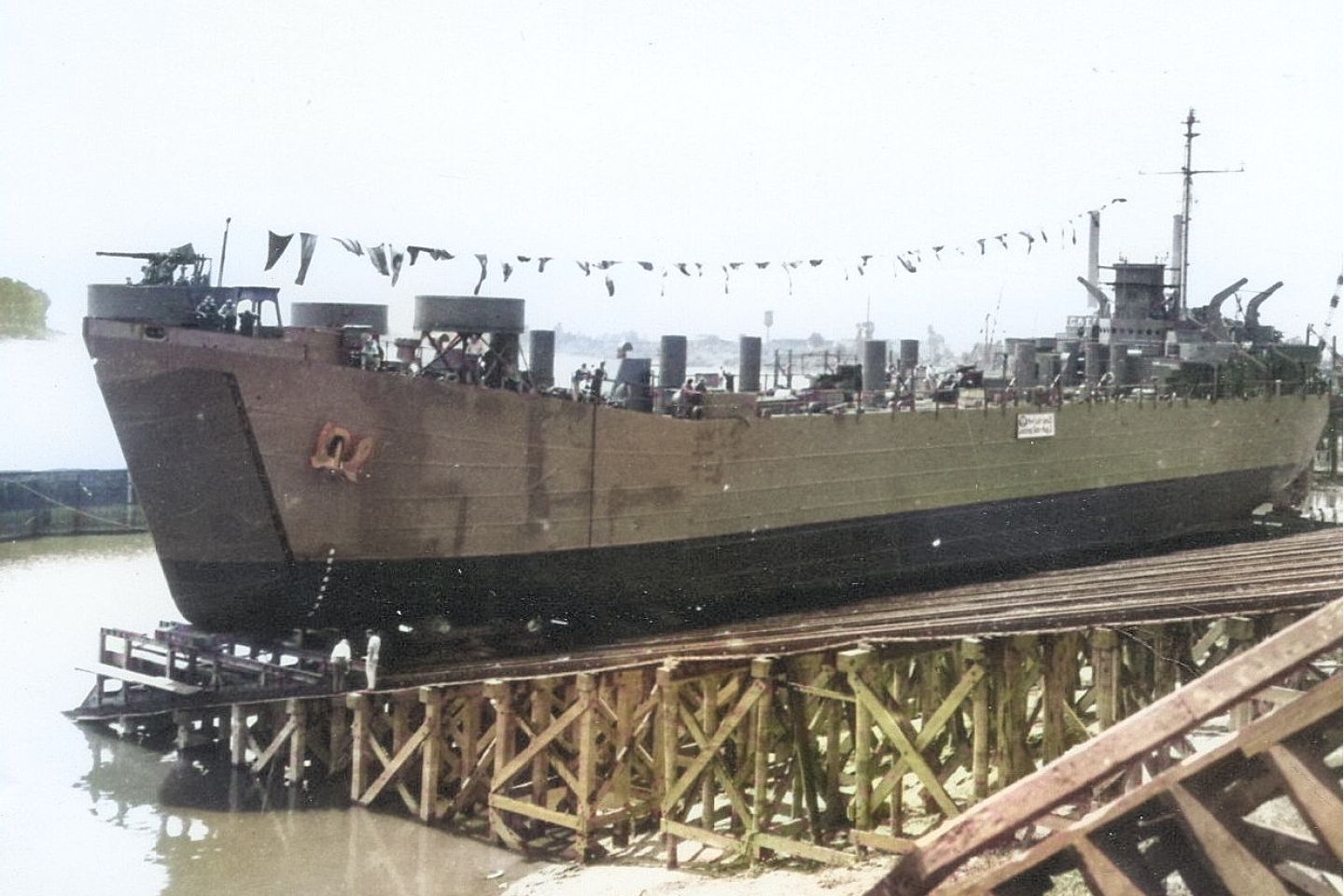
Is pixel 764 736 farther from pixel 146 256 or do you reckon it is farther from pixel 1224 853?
pixel 146 256

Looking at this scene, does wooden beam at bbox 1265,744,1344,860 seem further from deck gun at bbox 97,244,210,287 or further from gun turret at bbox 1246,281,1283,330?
gun turret at bbox 1246,281,1283,330

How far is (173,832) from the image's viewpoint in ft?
39.3

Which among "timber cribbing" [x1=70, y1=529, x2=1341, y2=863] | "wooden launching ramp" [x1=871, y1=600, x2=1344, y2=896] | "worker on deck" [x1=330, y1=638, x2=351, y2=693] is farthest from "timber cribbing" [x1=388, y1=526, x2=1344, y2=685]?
"wooden launching ramp" [x1=871, y1=600, x2=1344, y2=896]

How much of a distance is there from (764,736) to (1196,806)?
4988 mm

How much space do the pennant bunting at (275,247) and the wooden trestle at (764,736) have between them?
4564 millimetres

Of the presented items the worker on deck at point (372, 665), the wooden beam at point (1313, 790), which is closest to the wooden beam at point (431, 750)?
the worker on deck at point (372, 665)

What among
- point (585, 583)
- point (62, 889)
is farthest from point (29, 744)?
point (585, 583)

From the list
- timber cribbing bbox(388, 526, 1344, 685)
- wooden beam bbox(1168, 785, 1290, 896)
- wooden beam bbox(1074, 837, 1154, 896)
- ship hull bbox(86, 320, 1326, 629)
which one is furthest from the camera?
ship hull bbox(86, 320, 1326, 629)

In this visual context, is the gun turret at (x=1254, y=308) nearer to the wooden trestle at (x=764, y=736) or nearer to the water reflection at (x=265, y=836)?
the wooden trestle at (x=764, y=736)

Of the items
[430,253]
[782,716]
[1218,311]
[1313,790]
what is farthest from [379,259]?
[1218,311]

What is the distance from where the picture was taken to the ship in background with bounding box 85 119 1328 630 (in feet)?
44.4

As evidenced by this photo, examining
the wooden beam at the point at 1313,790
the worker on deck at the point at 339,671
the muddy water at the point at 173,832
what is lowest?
the muddy water at the point at 173,832

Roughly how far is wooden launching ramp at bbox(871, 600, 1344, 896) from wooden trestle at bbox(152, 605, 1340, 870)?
2500mm

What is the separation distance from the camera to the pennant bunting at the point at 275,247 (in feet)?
45.0
